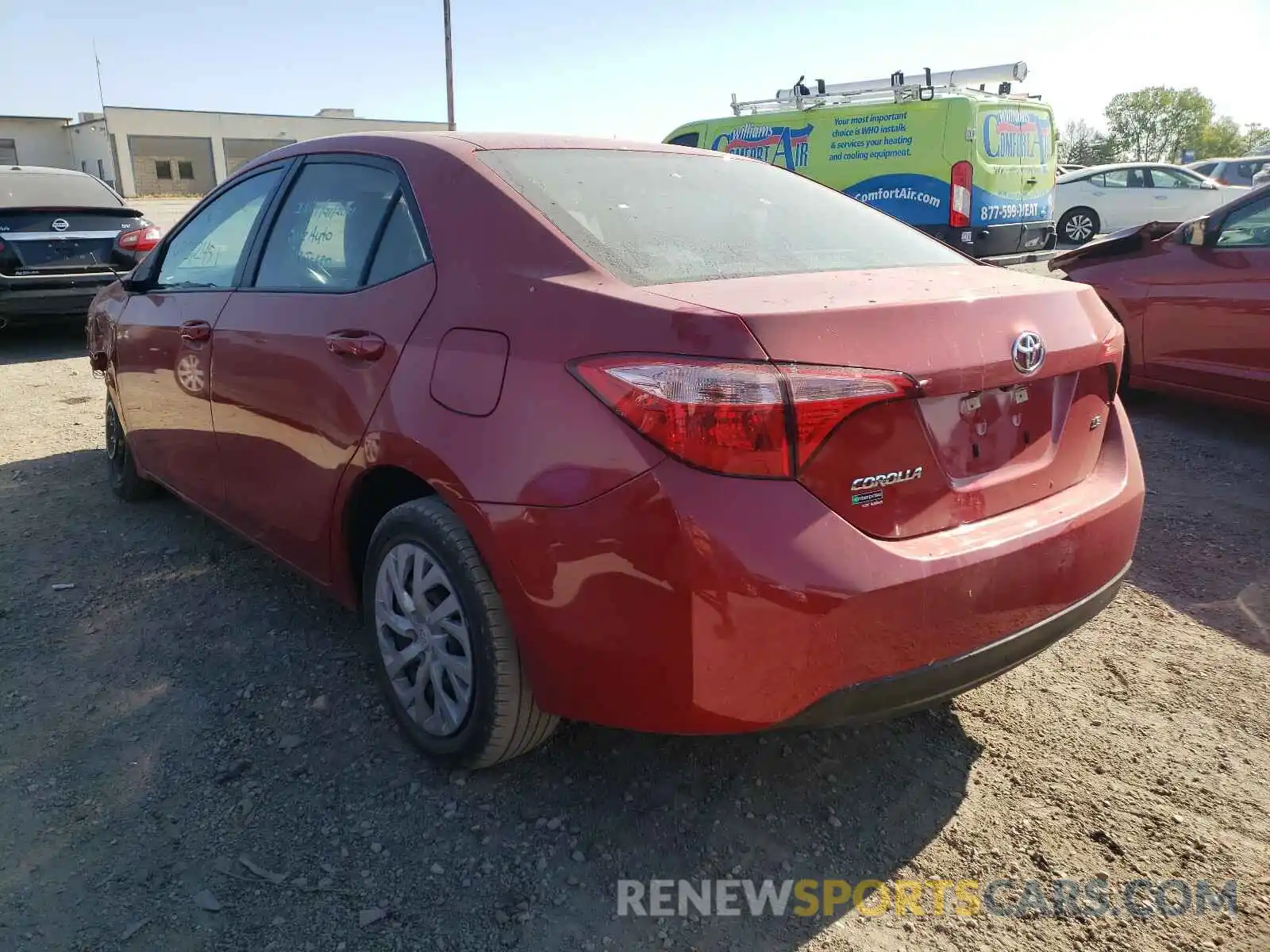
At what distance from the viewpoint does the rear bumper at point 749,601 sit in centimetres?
181

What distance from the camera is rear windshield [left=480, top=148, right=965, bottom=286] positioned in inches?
90.0

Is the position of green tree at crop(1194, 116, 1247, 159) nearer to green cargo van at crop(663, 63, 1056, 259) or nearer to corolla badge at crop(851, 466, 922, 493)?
green cargo van at crop(663, 63, 1056, 259)

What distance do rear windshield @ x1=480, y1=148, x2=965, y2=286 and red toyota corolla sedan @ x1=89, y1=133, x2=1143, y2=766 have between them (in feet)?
0.05

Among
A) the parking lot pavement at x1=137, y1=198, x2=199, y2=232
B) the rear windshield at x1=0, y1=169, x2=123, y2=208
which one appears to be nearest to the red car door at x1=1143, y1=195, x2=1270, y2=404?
the rear windshield at x1=0, y1=169, x2=123, y2=208

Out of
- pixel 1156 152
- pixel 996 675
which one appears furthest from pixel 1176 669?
pixel 1156 152

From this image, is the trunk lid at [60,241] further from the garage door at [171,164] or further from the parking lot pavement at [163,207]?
the garage door at [171,164]

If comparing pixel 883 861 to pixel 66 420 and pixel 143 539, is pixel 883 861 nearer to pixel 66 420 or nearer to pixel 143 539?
Answer: pixel 143 539

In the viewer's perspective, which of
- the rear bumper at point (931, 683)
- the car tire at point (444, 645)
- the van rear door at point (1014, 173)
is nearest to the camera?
the rear bumper at point (931, 683)

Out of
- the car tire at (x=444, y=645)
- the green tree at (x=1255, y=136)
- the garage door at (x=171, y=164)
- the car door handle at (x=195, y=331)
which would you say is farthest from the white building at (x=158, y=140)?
the car tire at (x=444, y=645)

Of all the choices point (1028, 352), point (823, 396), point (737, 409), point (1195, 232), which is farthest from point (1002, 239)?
point (737, 409)

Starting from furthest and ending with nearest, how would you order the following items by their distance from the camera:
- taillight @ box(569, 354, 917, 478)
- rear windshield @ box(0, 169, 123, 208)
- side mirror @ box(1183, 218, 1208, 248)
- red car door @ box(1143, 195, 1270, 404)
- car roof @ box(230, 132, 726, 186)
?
rear windshield @ box(0, 169, 123, 208) < side mirror @ box(1183, 218, 1208, 248) < red car door @ box(1143, 195, 1270, 404) < car roof @ box(230, 132, 726, 186) < taillight @ box(569, 354, 917, 478)

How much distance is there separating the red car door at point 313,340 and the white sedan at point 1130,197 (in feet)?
54.2

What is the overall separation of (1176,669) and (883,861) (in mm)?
1405

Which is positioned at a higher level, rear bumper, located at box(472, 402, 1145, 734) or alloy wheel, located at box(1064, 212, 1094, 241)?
alloy wheel, located at box(1064, 212, 1094, 241)
